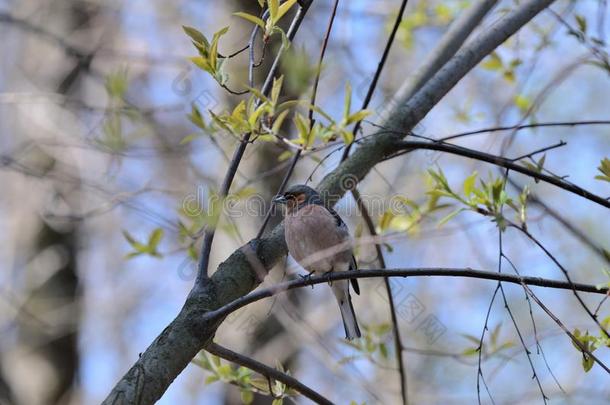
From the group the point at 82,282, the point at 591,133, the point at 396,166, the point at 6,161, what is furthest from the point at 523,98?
the point at 591,133

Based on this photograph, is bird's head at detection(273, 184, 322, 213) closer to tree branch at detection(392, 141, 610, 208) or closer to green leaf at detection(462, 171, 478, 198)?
tree branch at detection(392, 141, 610, 208)

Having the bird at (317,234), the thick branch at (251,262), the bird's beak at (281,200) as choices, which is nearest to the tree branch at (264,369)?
the thick branch at (251,262)

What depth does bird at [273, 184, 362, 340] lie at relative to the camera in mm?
4148

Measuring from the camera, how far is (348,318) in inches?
178

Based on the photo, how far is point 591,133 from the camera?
10.7m

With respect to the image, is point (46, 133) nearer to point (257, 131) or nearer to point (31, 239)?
point (31, 239)

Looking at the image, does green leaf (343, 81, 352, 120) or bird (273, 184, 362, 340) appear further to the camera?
bird (273, 184, 362, 340)

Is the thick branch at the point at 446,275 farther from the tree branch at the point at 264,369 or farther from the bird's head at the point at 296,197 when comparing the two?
the bird's head at the point at 296,197

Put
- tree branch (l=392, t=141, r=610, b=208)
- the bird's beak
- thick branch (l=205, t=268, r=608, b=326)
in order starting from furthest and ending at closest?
the bird's beak → tree branch (l=392, t=141, r=610, b=208) → thick branch (l=205, t=268, r=608, b=326)

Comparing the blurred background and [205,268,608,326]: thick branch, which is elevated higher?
the blurred background

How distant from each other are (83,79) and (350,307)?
5265mm

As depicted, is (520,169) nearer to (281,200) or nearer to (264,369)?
(264,369)

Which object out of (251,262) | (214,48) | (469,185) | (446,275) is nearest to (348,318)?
(251,262)

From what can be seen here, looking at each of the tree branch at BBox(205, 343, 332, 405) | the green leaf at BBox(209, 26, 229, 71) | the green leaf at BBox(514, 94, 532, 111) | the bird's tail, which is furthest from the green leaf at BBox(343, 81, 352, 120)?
the green leaf at BBox(514, 94, 532, 111)
